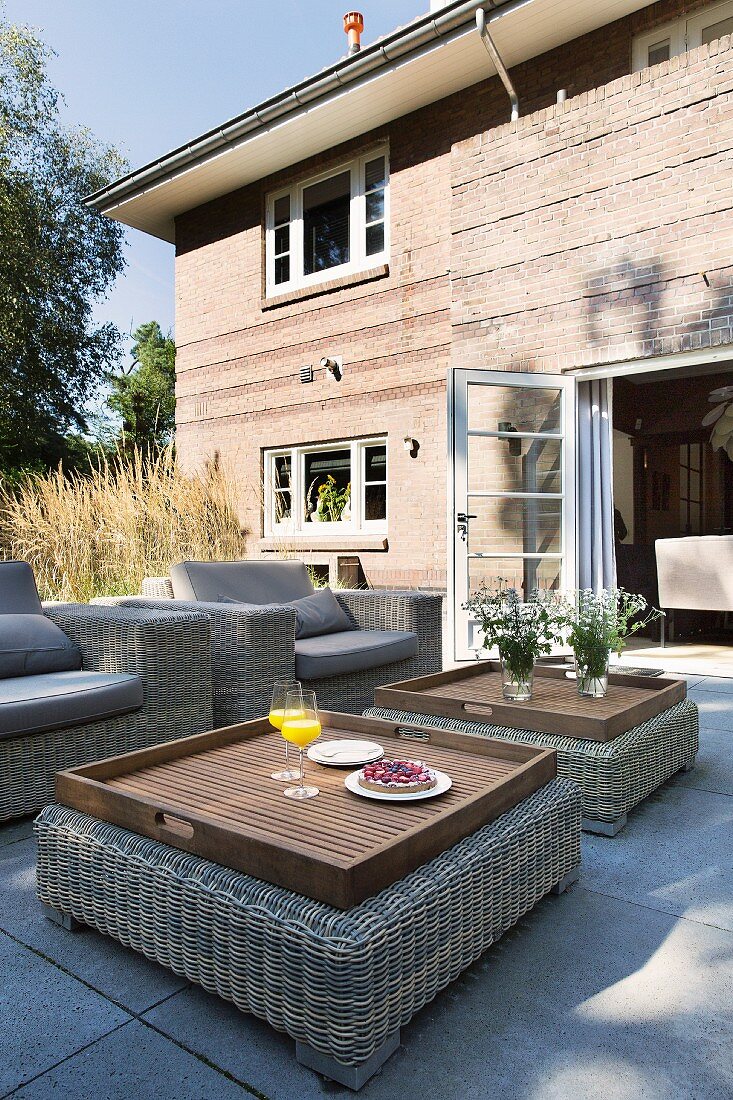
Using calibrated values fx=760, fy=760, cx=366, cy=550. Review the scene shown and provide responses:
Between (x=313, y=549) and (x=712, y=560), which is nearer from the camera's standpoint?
(x=712, y=560)

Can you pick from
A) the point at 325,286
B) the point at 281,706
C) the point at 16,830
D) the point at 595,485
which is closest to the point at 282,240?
the point at 325,286

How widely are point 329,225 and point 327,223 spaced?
39 mm

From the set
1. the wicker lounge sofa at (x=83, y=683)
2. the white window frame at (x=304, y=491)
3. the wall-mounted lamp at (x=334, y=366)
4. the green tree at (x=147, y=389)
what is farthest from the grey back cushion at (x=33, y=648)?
the green tree at (x=147, y=389)

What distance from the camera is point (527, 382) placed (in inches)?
205

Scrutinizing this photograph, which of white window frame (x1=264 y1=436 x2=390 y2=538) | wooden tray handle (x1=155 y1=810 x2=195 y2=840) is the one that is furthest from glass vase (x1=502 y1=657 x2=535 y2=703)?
white window frame (x1=264 y1=436 x2=390 y2=538)

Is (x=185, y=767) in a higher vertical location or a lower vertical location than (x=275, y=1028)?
higher

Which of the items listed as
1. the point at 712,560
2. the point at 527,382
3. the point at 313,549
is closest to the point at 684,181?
the point at 527,382

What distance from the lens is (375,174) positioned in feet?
23.0

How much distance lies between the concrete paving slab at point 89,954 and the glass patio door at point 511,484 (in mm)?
3605

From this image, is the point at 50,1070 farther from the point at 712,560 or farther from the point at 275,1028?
the point at 712,560

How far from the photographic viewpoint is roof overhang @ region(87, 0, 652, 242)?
5.45 m

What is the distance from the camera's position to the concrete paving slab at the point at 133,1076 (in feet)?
3.73

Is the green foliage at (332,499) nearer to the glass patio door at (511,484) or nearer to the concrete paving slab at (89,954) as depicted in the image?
the glass patio door at (511,484)

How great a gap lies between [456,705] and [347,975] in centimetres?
136
